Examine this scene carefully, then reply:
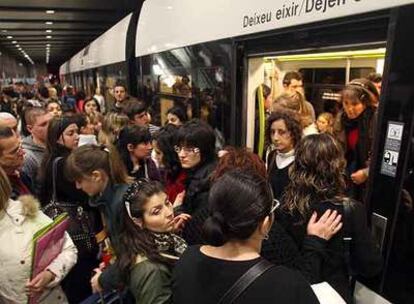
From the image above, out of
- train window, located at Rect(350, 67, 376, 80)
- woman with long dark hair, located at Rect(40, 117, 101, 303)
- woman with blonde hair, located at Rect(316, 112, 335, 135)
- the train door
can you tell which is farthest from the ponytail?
train window, located at Rect(350, 67, 376, 80)

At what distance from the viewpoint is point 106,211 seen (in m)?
2.07

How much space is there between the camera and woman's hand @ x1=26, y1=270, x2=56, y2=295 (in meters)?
1.72

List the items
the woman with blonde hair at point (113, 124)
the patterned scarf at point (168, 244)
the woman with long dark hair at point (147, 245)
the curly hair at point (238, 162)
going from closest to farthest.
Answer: the woman with long dark hair at point (147, 245) < the patterned scarf at point (168, 244) < the curly hair at point (238, 162) < the woman with blonde hair at point (113, 124)

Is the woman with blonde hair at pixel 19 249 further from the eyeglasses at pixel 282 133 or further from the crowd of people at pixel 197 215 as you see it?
the eyeglasses at pixel 282 133

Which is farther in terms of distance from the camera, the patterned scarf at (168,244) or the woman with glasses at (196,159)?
the woman with glasses at (196,159)

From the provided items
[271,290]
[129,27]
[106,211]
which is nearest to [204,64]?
[106,211]

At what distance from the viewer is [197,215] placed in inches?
73.0

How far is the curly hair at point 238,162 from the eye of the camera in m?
1.83

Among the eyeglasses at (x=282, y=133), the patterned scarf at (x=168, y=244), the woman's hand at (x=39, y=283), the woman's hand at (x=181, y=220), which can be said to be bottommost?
the woman's hand at (x=39, y=283)

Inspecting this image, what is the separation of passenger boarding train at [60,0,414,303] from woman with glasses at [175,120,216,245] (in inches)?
27.5

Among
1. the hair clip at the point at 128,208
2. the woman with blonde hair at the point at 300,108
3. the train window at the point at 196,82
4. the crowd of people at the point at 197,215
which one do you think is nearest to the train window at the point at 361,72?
the woman with blonde hair at the point at 300,108

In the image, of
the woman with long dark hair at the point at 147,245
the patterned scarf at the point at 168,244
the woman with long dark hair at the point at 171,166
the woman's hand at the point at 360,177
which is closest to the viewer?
the woman with long dark hair at the point at 147,245

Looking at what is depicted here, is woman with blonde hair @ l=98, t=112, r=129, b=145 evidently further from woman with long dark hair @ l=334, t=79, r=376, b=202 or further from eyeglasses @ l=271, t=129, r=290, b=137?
woman with long dark hair @ l=334, t=79, r=376, b=202

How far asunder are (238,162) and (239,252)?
2.60ft
